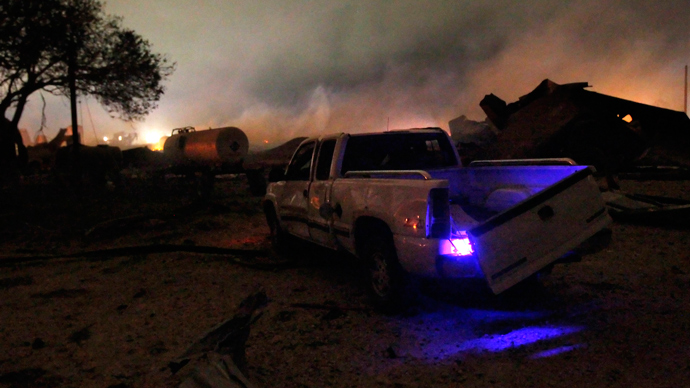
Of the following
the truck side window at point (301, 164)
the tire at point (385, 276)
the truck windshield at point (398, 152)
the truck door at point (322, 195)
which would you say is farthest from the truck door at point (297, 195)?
the tire at point (385, 276)

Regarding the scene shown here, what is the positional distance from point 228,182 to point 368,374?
22.4m

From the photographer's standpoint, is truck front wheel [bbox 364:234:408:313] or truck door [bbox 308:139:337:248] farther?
truck door [bbox 308:139:337:248]

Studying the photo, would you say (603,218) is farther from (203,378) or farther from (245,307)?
(203,378)

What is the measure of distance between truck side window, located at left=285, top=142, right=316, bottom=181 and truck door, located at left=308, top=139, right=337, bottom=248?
0.38 m

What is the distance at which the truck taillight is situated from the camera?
4.44 m

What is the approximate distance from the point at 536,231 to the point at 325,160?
325cm

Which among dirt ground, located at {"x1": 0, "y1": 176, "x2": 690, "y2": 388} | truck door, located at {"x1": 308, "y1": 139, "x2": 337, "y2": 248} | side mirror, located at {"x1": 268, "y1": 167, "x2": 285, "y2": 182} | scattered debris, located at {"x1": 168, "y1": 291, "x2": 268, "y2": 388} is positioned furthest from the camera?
side mirror, located at {"x1": 268, "y1": 167, "x2": 285, "y2": 182}

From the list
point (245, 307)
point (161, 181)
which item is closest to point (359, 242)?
point (245, 307)

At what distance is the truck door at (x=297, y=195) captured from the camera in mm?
7145

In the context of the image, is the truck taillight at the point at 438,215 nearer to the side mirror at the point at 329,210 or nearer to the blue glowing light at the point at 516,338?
the blue glowing light at the point at 516,338

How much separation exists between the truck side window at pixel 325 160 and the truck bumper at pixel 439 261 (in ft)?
7.18

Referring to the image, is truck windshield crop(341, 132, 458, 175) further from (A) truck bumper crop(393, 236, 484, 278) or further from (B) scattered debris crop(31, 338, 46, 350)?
(B) scattered debris crop(31, 338, 46, 350)

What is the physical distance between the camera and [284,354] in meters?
4.48

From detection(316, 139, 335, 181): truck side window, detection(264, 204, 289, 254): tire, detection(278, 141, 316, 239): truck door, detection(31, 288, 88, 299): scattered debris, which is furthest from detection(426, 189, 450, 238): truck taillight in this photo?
detection(31, 288, 88, 299): scattered debris
